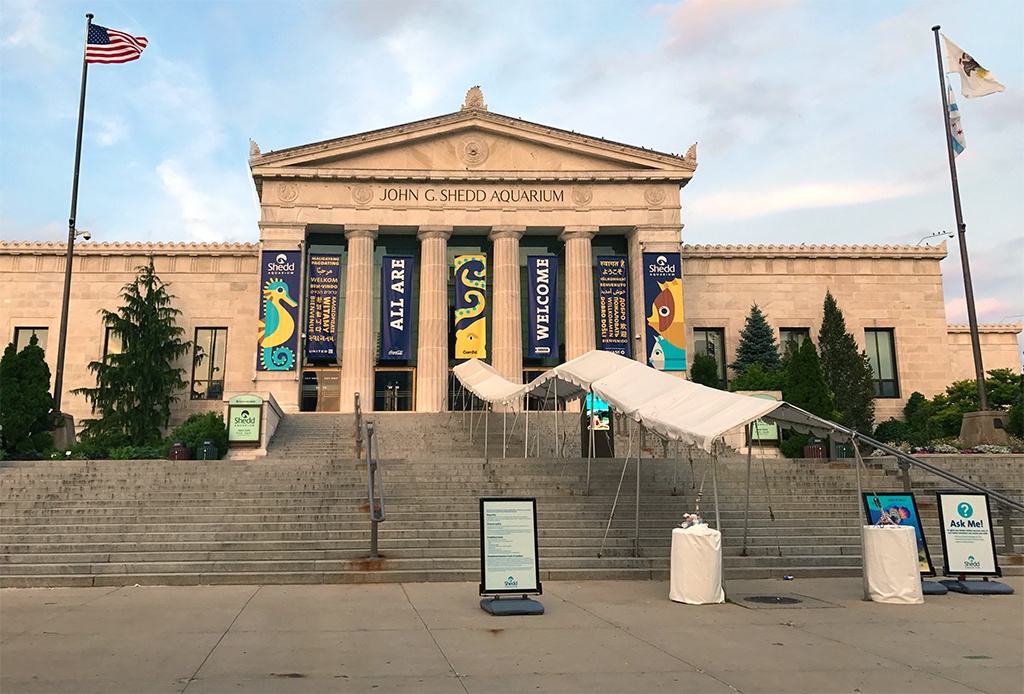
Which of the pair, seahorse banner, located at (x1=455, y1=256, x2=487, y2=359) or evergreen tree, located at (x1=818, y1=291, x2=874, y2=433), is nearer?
evergreen tree, located at (x1=818, y1=291, x2=874, y2=433)

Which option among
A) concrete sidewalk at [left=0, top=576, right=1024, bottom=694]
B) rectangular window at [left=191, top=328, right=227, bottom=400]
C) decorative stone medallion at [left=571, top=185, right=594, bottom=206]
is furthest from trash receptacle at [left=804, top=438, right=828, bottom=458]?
rectangular window at [left=191, top=328, right=227, bottom=400]

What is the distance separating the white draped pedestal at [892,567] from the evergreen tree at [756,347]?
29.4m

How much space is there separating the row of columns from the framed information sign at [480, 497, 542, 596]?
26.0m

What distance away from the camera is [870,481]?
861 inches

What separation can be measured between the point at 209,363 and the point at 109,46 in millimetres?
17268

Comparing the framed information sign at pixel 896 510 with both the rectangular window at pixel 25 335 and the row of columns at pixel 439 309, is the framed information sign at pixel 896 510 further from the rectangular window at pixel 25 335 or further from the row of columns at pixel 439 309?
the rectangular window at pixel 25 335

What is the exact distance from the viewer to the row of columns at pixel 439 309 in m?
37.4

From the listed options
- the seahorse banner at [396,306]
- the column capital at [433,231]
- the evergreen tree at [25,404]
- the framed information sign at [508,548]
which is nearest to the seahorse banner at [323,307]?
the seahorse banner at [396,306]

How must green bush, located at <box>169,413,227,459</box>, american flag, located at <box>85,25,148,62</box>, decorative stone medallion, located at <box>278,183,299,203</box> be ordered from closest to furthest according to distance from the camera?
green bush, located at <box>169,413,227,459</box> < american flag, located at <box>85,25,148,62</box> < decorative stone medallion, located at <box>278,183,299,203</box>

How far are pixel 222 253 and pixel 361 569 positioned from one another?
105ft

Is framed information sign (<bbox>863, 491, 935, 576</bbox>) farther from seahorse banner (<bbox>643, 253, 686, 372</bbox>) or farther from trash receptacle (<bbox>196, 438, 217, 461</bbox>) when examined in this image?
seahorse banner (<bbox>643, 253, 686, 372</bbox>)

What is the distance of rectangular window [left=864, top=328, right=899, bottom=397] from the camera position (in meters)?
42.4

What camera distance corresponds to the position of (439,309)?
38719 millimetres

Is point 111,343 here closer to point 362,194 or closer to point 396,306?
point 362,194
